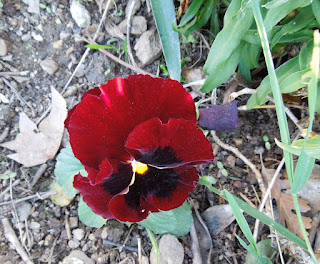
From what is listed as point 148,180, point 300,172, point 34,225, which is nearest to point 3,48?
point 34,225

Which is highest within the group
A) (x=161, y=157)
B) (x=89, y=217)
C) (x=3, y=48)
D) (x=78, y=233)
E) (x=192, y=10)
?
(x=3, y=48)

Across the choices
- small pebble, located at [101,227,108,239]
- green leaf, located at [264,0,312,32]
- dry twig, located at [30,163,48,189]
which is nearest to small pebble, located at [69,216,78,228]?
small pebble, located at [101,227,108,239]

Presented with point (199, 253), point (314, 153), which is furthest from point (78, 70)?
point (314, 153)

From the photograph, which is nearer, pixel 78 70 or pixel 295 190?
pixel 295 190

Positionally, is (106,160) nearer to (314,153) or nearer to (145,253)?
(314,153)

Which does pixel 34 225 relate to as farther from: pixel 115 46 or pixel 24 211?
pixel 115 46

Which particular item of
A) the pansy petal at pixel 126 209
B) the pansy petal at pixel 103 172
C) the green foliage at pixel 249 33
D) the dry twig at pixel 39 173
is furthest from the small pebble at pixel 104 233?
the green foliage at pixel 249 33

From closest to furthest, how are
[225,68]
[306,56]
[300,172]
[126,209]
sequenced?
1. [300,172]
2. [126,209]
3. [306,56]
4. [225,68]
